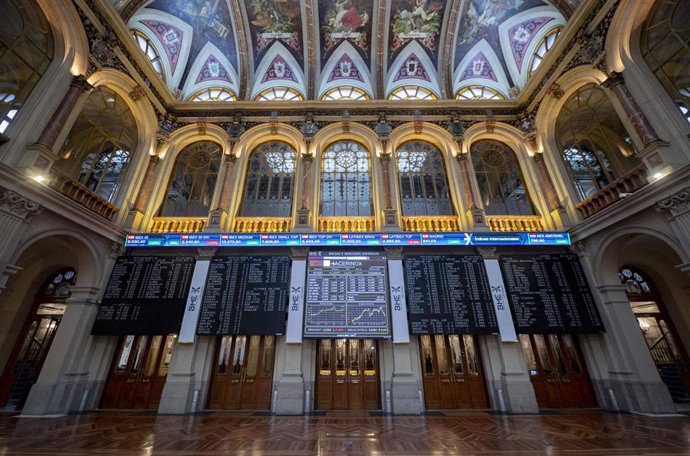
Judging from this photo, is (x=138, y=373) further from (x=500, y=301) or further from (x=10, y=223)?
(x=500, y=301)

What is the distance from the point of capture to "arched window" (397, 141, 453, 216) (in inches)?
417

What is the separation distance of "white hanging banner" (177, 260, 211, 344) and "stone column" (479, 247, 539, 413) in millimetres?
8855

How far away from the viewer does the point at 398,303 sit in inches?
332

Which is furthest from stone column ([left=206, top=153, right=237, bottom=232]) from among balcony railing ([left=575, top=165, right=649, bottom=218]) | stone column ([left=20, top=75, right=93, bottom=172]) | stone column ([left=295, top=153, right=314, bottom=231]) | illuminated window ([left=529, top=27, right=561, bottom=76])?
illuminated window ([left=529, top=27, right=561, bottom=76])

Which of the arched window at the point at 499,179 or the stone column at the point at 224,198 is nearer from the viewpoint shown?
the stone column at the point at 224,198

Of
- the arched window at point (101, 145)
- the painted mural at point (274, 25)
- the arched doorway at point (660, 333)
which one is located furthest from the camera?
the painted mural at point (274, 25)

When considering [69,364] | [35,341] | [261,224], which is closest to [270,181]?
[261,224]

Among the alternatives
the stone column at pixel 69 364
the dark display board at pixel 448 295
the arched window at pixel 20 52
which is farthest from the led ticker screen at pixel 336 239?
the arched window at pixel 20 52

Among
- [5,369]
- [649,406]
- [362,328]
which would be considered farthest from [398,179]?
[5,369]

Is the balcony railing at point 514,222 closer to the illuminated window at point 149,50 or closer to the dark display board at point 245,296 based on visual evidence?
the dark display board at point 245,296

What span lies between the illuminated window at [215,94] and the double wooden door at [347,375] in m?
11.8

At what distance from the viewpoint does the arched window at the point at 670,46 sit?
729 cm

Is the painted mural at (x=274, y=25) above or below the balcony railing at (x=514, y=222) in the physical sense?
above

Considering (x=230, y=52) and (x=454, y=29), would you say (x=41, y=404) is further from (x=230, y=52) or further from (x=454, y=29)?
(x=454, y=29)
